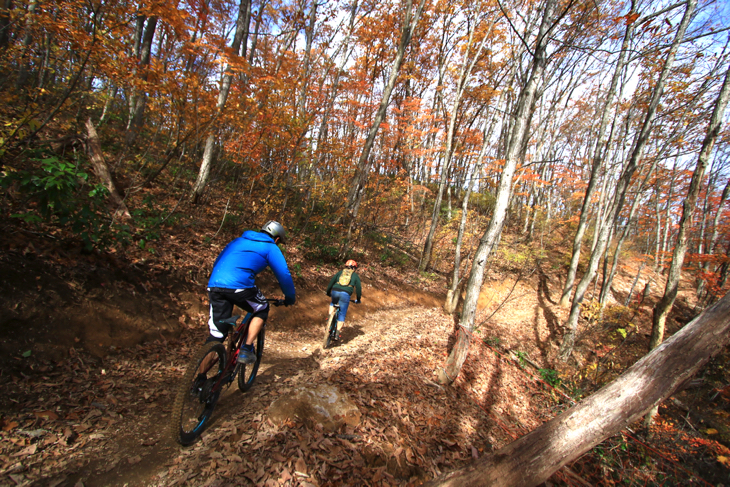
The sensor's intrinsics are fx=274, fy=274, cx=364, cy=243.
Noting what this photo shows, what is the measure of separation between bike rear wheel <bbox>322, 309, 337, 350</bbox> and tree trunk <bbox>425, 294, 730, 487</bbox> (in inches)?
157

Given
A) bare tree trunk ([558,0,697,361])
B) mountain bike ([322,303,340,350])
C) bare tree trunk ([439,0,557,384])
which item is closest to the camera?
bare tree trunk ([439,0,557,384])

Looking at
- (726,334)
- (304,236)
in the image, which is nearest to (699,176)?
(726,334)

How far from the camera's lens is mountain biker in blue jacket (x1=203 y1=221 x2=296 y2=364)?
3188 millimetres

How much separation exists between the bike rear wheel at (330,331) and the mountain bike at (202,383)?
2.50 meters

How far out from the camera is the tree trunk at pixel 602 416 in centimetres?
232

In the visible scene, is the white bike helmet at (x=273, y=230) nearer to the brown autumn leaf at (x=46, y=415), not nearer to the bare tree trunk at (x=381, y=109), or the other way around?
the brown autumn leaf at (x=46, y=415)

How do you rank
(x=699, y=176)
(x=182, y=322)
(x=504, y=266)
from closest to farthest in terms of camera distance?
1. (x=182, y=322)
2. (x=699, y=176)
3. (x=504, y=266)

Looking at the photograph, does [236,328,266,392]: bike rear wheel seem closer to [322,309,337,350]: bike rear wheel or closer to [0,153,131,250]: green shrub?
[322,309,337,350]: bike rear wheel

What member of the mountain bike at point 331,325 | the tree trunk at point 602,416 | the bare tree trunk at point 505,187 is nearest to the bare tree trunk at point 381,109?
the mountain bike at point 331,325

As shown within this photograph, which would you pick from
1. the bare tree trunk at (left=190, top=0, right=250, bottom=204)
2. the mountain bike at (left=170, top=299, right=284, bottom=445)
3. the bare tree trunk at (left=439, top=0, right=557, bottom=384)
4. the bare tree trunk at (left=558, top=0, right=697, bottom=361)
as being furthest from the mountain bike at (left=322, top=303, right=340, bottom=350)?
the bare tree trunk at (left=558, top=0, right=697, bottom=361)

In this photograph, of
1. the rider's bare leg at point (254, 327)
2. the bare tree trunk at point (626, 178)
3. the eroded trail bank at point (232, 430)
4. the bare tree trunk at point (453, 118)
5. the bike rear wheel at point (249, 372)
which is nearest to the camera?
the eroded trail bank at point (232, 430)

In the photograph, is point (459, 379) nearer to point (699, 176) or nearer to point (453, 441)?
point (453, 441)

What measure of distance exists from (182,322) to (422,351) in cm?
545

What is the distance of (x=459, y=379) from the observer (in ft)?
21.1
